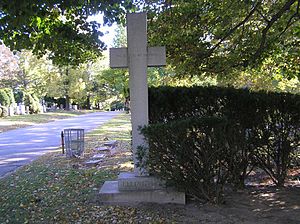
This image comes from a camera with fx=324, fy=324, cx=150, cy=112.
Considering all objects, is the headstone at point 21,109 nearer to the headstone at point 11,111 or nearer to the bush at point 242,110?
the headstone at point 11,111

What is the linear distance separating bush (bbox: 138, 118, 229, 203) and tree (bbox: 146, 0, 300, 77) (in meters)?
3.93

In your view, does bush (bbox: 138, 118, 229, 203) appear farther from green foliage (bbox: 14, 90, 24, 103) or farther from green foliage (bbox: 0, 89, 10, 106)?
green foliage (bbox: 14, 90, 24, 103)

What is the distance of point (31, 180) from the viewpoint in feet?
24.4

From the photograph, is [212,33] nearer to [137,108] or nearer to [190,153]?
[137,108]

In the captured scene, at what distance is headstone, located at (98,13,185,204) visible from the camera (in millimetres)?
5180

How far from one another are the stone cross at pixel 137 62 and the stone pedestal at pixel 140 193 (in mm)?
198

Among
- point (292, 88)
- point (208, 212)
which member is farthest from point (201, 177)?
point (292, 88)

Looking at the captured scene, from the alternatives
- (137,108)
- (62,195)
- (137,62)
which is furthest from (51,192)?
(137,62)

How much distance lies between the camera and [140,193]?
5.19 meters

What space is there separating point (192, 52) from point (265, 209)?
188 inches

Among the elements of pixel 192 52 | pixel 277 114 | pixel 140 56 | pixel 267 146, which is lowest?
pixel 267 146

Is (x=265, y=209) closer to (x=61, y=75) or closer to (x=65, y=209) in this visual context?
(x=65, y=209)

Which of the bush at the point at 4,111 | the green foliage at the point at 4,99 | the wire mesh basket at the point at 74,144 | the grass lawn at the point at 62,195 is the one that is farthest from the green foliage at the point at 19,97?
the grass lawn at the point at 62,195

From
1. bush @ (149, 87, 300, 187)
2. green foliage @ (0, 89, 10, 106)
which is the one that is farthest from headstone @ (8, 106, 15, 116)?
bush @ (149, 87, 300, 187)
